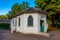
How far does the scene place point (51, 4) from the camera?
38562 millimetres

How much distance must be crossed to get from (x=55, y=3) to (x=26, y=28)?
40.5ft

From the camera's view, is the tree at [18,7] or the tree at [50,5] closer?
the tree at [50,5]

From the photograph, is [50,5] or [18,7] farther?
[18,7]

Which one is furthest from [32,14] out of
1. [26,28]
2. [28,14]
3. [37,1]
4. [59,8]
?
[37,1]

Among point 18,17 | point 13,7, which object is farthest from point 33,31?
point 13,7

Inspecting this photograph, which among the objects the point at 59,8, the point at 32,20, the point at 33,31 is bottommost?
the point at 33,31

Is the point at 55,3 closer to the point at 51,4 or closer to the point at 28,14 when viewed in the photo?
the point at 51,4

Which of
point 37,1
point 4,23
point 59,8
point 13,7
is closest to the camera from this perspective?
point 59,8

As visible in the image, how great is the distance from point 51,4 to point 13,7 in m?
30.2

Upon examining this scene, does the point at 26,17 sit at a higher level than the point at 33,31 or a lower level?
higher

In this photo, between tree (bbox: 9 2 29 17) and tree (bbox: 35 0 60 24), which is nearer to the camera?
tree (bbox: 35 0 60 24)

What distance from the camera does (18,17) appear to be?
3106cm

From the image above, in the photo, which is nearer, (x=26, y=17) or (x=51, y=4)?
(x=26, y=17)

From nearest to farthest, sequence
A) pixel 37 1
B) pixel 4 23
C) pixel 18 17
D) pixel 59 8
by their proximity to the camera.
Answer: pixel 18 17 → pixel 59 8 → pixel 37 1 → pixel 4 23
